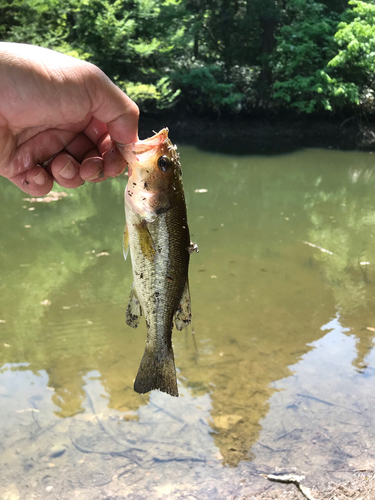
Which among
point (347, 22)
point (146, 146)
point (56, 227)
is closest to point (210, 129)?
point (347, 22)

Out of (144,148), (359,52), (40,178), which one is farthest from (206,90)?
(144,148)

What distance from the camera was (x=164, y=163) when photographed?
200 cm

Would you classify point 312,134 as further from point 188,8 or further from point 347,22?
point 188,8

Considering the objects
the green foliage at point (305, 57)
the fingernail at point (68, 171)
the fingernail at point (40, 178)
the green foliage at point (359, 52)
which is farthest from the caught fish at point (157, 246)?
the green foliage at point (359, 52)

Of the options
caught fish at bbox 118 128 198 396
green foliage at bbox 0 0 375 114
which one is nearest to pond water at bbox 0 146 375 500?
caught fish at bbox 118 128 198 396

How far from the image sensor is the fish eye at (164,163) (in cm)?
199

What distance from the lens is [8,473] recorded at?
361 centimetres

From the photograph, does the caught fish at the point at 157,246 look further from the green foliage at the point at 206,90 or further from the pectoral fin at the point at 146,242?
the green foliage at the point at 206,90

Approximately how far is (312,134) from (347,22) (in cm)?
438

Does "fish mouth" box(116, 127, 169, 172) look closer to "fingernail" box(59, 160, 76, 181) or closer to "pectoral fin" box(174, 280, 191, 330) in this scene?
"fingernail" box(59, 160, 76, 181)

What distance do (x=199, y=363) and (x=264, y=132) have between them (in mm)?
15963

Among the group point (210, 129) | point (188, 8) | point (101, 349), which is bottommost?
point (210, 129)

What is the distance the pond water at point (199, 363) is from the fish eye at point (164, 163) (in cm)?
254

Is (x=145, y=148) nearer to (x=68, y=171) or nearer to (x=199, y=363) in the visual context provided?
(x=68, y=171)
